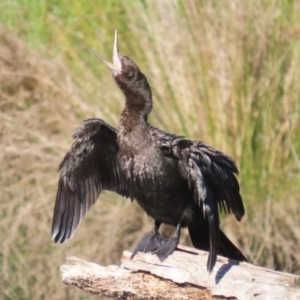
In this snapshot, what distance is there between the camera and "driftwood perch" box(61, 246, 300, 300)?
4.15 m

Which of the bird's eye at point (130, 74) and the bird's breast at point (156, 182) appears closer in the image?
the bird's breast at point (156, 182)

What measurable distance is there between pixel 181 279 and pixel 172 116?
8.23ft

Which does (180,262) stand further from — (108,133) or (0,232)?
(0,232)

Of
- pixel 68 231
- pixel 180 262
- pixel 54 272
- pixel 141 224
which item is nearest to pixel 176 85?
pixel 141 224

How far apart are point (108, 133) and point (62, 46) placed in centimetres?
261

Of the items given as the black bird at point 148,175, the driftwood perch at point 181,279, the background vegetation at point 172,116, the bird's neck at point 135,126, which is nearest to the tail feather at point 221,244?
the black bird at point 148,175

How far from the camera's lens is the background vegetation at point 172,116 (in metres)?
6.32

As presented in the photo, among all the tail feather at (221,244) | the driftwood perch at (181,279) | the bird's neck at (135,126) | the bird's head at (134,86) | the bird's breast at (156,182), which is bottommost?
the driftwood perch at (181,279)

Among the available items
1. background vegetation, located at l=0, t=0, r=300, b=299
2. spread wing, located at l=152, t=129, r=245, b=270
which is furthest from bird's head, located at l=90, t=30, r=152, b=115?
background vegetation, located at l=0, t=0, r=300, b=299

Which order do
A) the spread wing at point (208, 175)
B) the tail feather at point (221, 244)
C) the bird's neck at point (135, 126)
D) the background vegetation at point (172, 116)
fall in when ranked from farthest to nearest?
the background vegetation at point (172, 116) < the tail feather at point (221, 244) < the bird's neck at point (135, 126) < the spread wing at point (208, 175)

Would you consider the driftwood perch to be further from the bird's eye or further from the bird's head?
the bird's eye

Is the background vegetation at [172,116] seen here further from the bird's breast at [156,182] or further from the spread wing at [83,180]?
the bird's breast at [156,182]

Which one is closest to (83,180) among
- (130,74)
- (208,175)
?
(130,74)

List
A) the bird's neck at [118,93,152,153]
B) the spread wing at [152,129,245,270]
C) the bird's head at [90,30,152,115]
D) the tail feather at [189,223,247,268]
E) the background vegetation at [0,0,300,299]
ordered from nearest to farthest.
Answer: the spread wing at [152,129,245,270] < the bird's neck at [118,93,152,153] < the bird's head at [90,30,152,115] < the tail feather at [189,223,247,268] < the background vegetation at [0,0,300,299]
